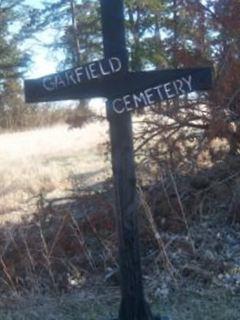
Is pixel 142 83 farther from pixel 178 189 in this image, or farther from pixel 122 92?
pixel 178 189

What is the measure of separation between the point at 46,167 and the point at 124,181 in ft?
30.8

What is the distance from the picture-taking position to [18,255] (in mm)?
6781

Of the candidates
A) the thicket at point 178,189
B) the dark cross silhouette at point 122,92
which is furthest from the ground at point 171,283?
the dark cross silhouette at point 122,92

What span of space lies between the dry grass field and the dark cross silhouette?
11.7ft

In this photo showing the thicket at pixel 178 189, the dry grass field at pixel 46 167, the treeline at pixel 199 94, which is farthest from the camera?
the dry grass field at pixel 46 167

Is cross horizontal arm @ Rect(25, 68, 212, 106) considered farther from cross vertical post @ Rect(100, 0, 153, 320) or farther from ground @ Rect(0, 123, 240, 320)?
ground @ Rect(0, 123, 240, 320)

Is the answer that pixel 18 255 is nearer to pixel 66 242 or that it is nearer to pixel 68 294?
pixel 66 242

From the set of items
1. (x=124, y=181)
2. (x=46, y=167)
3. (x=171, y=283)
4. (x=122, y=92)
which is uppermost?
(x=122, y=92)

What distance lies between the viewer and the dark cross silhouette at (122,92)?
4.64 m

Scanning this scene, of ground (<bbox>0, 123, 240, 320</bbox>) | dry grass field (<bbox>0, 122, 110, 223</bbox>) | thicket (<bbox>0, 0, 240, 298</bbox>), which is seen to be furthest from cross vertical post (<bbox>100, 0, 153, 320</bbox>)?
dry grass field (<bbox>0, 122, 110, 223</bbox>)

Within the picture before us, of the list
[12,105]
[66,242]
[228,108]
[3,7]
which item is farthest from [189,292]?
[3,7]

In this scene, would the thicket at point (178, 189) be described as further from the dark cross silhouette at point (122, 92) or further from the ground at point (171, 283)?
the dark cross silhouette at point (122, 92)

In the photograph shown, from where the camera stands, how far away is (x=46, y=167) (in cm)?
1400

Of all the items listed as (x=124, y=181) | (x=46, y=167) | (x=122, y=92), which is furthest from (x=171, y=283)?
(x=46, y=167)
